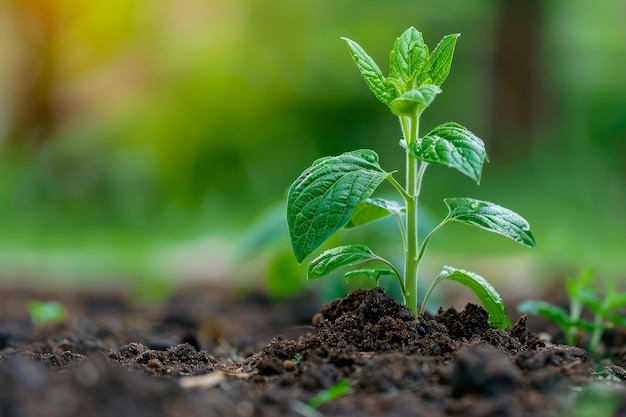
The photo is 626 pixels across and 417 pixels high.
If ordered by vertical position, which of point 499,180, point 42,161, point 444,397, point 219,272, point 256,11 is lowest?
point 444,397

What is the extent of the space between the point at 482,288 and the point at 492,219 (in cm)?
18

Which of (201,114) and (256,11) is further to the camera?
(256,11)

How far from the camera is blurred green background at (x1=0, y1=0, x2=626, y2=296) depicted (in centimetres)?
798

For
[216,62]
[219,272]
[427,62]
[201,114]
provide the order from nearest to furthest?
[427,62] → [219,272] → [201,114] → [216,62]

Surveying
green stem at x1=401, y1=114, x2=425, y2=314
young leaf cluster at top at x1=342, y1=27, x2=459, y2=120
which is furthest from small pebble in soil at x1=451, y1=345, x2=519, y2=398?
young leaf cluster at top at x1=342, y1=27, x2=459, y2=120

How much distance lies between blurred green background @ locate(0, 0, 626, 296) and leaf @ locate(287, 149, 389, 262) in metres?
4.80

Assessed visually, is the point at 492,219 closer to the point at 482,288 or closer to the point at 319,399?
the point at 482,288

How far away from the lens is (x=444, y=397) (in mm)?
1359

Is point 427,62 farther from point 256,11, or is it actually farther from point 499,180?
point 256,11

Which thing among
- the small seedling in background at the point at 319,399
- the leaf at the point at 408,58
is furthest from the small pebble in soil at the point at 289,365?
the leaf at the point at 408,58

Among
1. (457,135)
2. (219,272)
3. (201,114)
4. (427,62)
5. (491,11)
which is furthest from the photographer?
(201,114)

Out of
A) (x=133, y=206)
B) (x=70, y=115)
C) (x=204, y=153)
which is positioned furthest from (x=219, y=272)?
(x=70, y=115)

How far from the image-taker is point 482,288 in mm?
1799

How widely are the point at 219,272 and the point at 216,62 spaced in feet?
18.3
